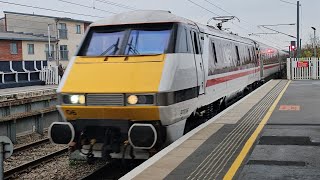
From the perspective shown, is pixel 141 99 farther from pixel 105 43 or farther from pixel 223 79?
pixel 223 79

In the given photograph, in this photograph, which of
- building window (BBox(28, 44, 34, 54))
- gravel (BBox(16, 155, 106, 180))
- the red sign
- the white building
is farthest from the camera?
the white building

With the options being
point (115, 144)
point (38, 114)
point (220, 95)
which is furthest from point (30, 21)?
point (115, 144)

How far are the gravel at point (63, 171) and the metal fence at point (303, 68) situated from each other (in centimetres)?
2386

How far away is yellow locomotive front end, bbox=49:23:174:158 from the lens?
7.41 meters

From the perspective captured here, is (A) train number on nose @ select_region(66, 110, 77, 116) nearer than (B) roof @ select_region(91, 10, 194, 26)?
Yes

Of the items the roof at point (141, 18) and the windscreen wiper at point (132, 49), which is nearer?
the windscreen wiper at point (132, 49)

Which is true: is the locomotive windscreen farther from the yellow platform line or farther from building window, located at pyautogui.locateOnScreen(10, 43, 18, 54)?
building window, located at pyautogui.locateOnScreen(10, 43, 18, 54)

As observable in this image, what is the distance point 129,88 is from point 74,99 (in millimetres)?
1078

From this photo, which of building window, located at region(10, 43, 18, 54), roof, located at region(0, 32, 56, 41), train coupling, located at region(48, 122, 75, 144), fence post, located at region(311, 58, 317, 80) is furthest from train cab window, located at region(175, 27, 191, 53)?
building window, located at region(10, 43, 18, 54)

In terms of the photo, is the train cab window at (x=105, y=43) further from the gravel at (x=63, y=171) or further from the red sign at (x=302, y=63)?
the red sign at (x=302, y=63)

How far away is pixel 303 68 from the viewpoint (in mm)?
30938

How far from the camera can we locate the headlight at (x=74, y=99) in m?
7.70

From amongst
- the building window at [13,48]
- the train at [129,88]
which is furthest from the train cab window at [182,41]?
the building window at [13,48]

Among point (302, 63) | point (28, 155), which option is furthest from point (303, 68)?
point (28, 155)
